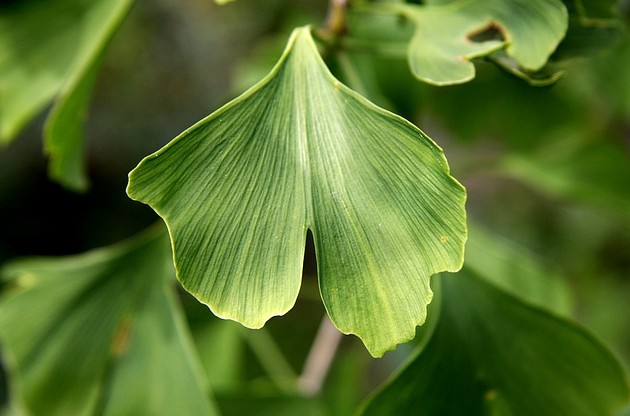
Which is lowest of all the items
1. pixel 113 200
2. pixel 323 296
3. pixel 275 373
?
pixel 113 200

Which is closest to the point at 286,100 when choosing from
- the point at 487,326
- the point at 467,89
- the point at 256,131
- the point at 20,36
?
the point at 256,131

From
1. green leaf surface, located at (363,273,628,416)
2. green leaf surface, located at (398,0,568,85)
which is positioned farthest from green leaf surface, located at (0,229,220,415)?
green leaf surface, located at (398,0,568,85)

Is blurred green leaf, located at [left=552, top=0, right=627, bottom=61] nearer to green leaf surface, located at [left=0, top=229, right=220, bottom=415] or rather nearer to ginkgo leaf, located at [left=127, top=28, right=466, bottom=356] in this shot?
ginkgo leaf, located at [left=127, top=28, right=466, bottom=356]

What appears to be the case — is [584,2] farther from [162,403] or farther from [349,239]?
[162,403]

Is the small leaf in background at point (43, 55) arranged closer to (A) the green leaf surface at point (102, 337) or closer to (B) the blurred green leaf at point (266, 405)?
(A) the green leaf surface at point (102, 337)

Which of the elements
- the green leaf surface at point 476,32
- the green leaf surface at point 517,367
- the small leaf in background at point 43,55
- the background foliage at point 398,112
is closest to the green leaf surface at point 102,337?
the background foliage at point 398,112
